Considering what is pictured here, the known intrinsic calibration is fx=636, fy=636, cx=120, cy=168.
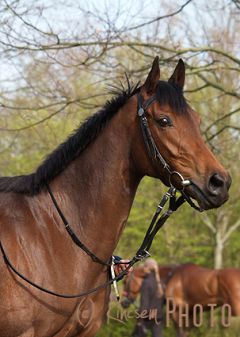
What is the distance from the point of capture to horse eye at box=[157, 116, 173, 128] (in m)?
4.40

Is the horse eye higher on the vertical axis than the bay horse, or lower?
higher

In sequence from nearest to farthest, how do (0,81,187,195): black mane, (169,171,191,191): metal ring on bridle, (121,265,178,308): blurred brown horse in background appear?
(169,171,191,191): metal ring on bridle, (0,81,187,195): black mane, (121,265,178,308): blurred brown horse in background

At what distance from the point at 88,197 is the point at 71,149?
1.23ft

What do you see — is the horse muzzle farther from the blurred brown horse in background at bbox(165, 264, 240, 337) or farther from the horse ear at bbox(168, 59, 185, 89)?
the blurred brown horse in background at bbox(165, 264, 240, 337)

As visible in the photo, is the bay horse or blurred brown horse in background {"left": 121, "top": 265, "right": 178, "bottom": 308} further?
blurred brown horse in background {"left": 121, "top": 265, "right": 178, "bottom": 308}

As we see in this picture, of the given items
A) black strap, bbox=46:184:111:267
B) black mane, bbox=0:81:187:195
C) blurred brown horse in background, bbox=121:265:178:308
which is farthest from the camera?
blurred brown horse in background, bbox=121:265:178:308

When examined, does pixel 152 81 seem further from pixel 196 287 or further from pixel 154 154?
pixel 196 287

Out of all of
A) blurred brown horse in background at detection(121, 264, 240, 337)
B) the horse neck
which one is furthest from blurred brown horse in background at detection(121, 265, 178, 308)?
the horse neck

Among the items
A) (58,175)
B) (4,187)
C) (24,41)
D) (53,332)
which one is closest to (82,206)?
(58,175)

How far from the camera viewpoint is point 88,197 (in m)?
4.60

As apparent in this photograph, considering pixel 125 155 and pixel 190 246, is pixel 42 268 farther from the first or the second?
pixel 190 246

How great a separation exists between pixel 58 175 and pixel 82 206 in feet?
0.98

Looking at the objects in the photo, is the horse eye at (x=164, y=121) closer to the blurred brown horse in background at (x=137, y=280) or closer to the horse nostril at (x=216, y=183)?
the horse nostril at (x=216, y=183)

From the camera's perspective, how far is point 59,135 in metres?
12.3
